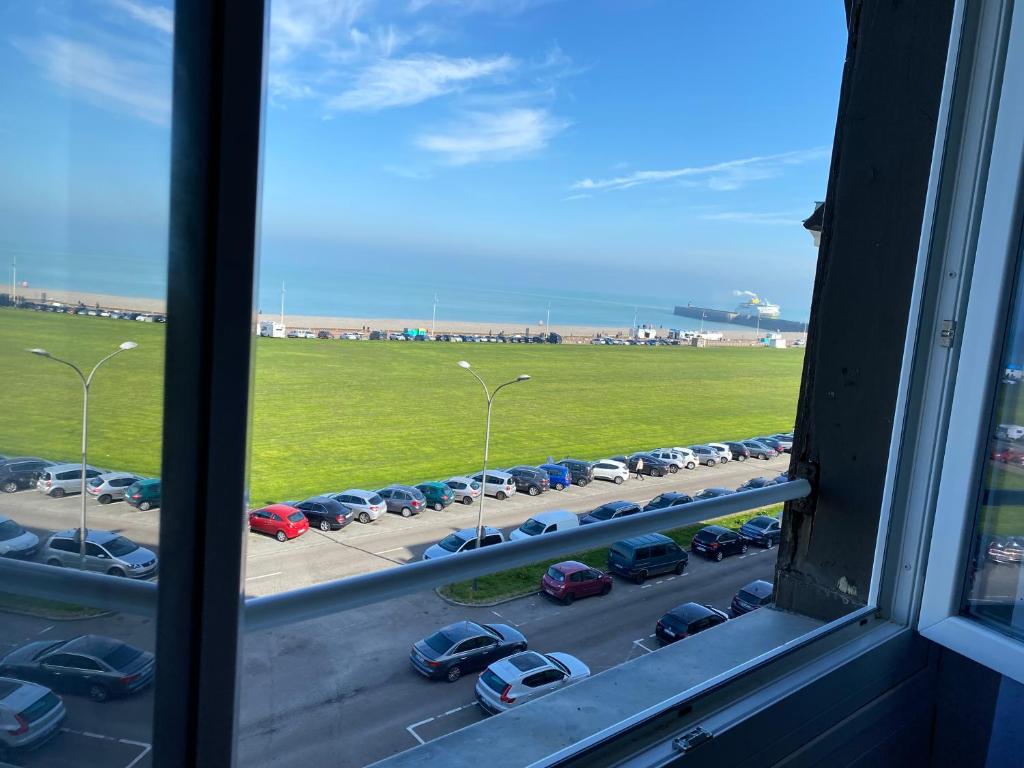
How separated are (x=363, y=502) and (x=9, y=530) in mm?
1185

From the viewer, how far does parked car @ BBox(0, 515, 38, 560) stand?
0.52m

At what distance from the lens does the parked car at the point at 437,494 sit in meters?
1.73

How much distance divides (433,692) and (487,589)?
8.2 inches

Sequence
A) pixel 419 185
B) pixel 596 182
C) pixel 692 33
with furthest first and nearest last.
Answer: pixel 596 182 → pixel 692 33 → pixel 419 185

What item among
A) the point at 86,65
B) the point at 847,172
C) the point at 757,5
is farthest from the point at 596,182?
the point at 86,65

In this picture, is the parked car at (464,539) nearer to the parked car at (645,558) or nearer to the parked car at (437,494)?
the parked car at (437,494)

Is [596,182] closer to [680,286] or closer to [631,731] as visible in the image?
[680,286]

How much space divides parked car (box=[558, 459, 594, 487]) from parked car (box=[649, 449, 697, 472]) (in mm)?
246

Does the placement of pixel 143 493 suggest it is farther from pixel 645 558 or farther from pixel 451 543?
pixel 645 558

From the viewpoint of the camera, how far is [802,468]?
1.61 m

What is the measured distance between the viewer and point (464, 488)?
1.84m

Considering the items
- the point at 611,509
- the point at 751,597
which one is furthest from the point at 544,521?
the point at 751,597

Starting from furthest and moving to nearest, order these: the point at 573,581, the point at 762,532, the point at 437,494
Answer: the point at 762,532 → the point at 437,494 → the point at 573,581

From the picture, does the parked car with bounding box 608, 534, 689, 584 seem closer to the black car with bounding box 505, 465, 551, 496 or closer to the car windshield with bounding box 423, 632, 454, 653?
the black car with bounding box 505, 465, 551, 496
